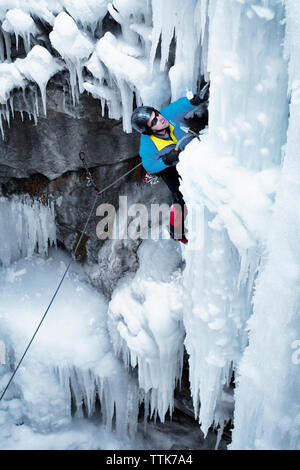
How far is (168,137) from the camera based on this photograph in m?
2.47

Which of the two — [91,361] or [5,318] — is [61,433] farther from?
[5,318]

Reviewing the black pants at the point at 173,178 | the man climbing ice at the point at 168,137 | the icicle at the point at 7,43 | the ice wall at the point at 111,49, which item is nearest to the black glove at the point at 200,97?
the man climbing ice at the point at 168,137

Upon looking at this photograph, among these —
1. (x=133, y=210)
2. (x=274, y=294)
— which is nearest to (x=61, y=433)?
(x=133, y=210)

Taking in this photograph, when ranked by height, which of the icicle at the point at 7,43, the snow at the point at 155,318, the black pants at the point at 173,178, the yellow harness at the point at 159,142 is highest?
the icicle at the point at 7,43

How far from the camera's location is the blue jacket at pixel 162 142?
2.37m

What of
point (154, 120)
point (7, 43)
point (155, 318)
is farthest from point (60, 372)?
point (7, 43)

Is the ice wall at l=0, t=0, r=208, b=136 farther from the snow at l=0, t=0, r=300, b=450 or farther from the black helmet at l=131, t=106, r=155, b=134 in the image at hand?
the black helmet at l=131, t=106, r=155, b=134

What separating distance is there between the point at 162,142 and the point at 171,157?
213 mm

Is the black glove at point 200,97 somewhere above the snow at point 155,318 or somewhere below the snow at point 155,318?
above

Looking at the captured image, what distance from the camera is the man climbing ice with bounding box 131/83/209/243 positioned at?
2.27 m

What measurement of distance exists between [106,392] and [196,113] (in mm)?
3159

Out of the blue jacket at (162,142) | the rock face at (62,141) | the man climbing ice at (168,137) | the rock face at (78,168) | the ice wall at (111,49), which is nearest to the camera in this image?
the ice wall at (111,49)

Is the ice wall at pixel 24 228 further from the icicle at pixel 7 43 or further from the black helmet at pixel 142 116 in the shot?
the black helmet at pixel 142 116

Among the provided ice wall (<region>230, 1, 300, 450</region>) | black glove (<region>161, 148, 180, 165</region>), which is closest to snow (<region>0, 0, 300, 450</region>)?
ice wall (<region>230, 1, 300, 450</region>)
